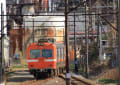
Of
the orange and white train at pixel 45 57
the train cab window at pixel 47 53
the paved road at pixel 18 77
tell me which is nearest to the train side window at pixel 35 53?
the orange and white train at pixel 45 57

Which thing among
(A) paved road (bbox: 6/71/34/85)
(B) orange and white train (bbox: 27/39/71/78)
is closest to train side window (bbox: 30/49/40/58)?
(B) orange and white train (bbox: 27/39/71/78)

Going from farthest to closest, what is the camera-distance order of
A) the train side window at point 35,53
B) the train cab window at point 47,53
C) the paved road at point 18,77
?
the train side window at point 35,53 < the train cab window at point 47,53 < the paved road at point 18,77

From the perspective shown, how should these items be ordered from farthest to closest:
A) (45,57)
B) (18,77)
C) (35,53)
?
(18,77), (35,53), (45,57)

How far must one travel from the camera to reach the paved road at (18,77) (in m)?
17.7

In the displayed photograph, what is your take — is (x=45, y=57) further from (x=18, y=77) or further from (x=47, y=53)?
(x=18, y=77)

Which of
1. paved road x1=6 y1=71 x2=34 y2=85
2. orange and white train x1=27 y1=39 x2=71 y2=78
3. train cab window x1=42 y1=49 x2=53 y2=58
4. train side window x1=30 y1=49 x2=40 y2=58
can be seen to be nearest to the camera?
paved road x1=6 y1=71 x2=34 y2=85

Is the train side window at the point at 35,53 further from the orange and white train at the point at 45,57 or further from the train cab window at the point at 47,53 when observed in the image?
the train cab window at the point at 47,53

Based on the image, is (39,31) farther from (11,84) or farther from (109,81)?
(109,81)

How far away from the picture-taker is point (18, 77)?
1934 cm

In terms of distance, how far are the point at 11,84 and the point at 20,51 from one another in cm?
747

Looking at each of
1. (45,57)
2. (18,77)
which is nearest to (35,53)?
(45,57)

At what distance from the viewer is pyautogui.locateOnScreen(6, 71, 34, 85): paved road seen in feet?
58.2

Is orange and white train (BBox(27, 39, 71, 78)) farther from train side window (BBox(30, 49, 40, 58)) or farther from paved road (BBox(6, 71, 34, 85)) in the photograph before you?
paved road (BBox(6, 71, 34, 85))

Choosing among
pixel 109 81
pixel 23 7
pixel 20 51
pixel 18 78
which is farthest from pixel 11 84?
pixel 23 7
